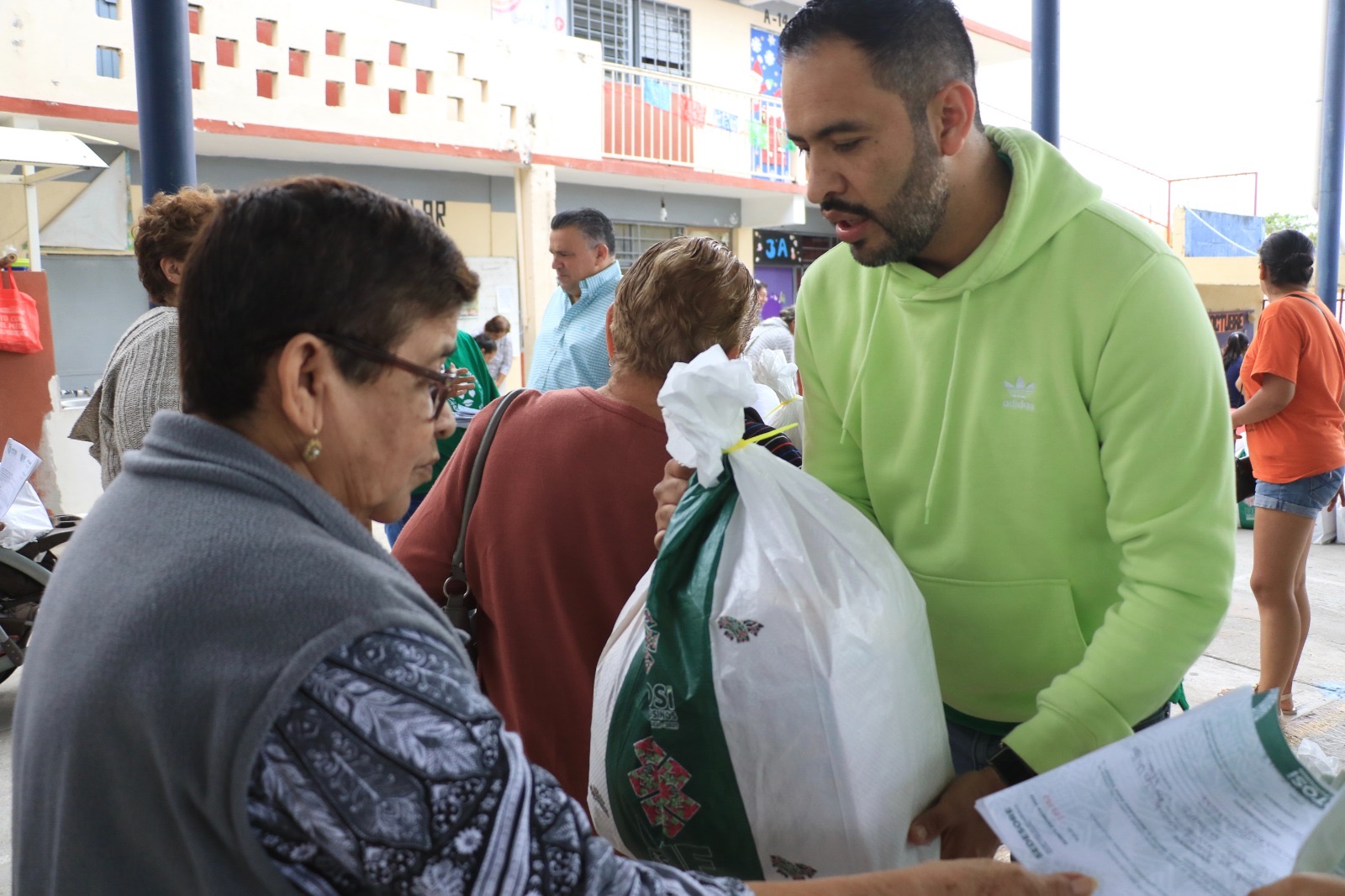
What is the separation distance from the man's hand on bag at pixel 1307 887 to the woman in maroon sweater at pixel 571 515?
1024 mm

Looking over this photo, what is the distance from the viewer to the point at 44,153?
17.7 ft

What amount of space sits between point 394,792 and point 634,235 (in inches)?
506

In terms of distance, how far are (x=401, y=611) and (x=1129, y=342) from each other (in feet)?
3.02

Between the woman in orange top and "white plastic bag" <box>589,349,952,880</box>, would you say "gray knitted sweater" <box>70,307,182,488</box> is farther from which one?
the woman in orange top

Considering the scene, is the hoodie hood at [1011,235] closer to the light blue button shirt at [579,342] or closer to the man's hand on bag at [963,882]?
the man's hand on bag at [963,882]

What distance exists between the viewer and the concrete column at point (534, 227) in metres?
11.1

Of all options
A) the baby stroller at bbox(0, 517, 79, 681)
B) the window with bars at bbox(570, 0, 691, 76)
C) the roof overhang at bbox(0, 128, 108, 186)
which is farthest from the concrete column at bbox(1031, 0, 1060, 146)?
the window with bars at bbox(570, 0, 691, 76)

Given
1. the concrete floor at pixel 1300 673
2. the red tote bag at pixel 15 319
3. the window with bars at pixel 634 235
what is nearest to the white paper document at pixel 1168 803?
the concrete floor at pixel 1300 673

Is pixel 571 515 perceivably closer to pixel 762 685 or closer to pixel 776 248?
pixel 762 685

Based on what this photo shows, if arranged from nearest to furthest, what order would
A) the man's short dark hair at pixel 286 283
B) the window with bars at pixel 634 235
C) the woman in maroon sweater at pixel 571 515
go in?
the man's short dark hair at pixel 286 283 < the woman in maroon sweater at pixel 571 515 < the window with bars at pixel 634 235

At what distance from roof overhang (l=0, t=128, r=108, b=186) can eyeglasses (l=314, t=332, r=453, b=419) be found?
4968 mm

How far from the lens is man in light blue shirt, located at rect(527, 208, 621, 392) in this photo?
3.93m

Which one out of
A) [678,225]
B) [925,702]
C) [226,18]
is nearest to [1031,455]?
[925,702]

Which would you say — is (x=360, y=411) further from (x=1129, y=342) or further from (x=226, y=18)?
(x=226, y=18)
